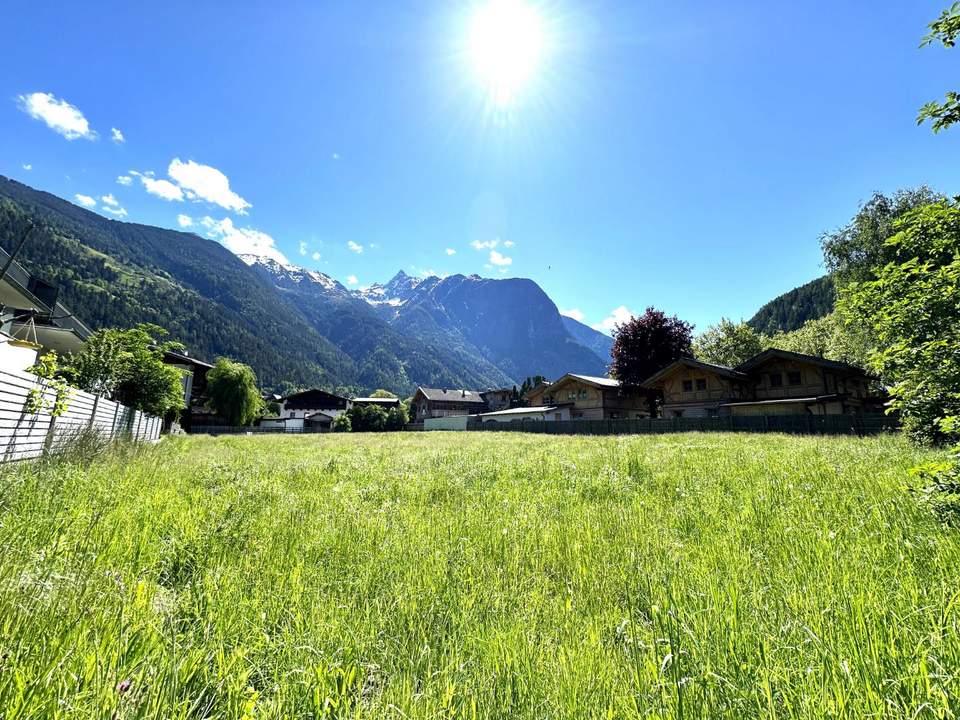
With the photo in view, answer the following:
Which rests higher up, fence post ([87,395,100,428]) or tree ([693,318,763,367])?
tree ([693,318,763,367])

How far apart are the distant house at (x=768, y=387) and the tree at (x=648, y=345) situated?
3.73m

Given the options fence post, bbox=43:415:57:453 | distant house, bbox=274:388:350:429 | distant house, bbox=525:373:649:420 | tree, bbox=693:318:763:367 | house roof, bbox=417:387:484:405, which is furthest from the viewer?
distant house, bbox=274:388:350:429

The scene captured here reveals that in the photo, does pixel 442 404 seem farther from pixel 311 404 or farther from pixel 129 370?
pixel 129 370

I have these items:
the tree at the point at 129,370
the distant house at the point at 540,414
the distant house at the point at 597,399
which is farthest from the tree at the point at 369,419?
the tree at the point at 129,370

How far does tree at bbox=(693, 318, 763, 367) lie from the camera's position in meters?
53.7

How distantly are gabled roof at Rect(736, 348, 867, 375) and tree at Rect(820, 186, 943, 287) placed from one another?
20.1ft

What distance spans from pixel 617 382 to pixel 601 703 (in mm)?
52976

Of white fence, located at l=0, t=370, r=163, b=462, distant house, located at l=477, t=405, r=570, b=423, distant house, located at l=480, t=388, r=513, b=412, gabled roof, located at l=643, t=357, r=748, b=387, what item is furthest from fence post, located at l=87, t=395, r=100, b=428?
distant house, located at l=480, t=388, r=513, b=412

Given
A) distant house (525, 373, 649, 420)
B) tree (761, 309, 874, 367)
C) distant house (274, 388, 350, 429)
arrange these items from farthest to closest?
distant house (274, 388, 350, 429) → distant house (525, 373, 649, 420) → tree (761, 309, 874, 367)

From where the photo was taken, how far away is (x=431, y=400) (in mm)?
93188

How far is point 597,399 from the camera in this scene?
50031 mm

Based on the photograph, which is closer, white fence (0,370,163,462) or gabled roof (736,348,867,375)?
white fence (0,370,163,462)

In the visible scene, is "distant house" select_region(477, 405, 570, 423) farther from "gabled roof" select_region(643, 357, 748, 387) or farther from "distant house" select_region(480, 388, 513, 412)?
"distant house" select_region(480, 388, 513, 412)

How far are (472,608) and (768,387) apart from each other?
1663 inches
